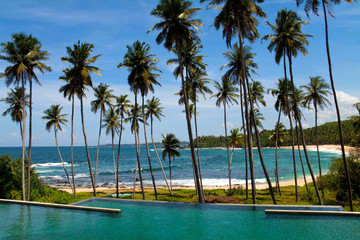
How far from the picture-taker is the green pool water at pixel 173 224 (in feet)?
31.3

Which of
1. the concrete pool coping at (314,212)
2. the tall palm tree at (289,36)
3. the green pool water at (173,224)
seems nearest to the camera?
the green pool water at (173,224)

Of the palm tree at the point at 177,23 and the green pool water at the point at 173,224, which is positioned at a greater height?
the palm tree at the point at 177,23

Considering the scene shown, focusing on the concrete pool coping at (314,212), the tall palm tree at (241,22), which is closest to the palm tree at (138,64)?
the tall palm tree at (241,22)

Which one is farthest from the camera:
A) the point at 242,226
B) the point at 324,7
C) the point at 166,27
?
the point at 166,27

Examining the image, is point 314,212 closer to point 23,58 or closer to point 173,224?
point 173,224

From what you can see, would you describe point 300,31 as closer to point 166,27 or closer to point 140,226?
point 166,27

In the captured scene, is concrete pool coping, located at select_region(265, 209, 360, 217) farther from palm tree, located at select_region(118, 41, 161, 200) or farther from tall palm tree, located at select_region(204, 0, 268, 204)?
palm tree, located at select_region(118, 41, 161, 200)

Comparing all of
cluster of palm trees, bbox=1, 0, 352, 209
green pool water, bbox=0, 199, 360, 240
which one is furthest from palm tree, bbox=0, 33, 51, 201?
green pool water, bbox=0, 199, 360, 240

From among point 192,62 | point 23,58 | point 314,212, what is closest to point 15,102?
point 23,58

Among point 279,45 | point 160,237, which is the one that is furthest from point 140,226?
point 279,45

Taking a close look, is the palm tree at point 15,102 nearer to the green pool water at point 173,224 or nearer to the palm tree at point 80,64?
the palm tree at point 80,64

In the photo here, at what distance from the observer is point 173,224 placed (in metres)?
11.1

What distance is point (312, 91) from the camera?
1011 inches

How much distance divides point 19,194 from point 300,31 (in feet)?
97.9
